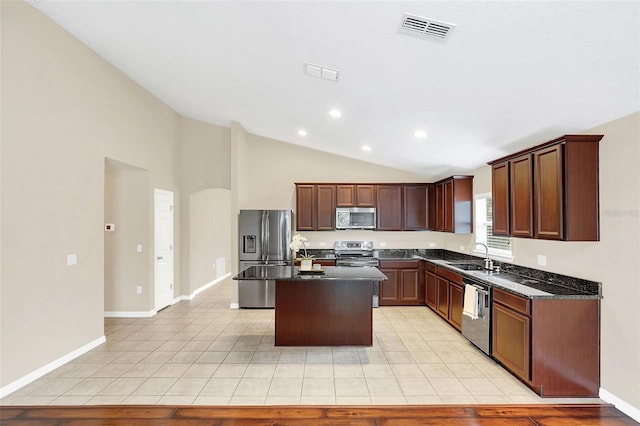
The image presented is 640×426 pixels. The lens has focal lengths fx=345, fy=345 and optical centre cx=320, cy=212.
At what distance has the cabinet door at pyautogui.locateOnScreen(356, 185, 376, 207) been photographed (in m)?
6.54

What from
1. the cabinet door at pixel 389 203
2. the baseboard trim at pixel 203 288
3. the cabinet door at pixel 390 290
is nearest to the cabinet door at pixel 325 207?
the cabinet door at pixel 389 203

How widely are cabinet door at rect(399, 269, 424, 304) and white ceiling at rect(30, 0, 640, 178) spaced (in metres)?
2.16

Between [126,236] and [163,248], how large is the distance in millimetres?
704

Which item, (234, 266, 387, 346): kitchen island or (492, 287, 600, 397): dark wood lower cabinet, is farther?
(234, 266, 387, 346): kitchen island

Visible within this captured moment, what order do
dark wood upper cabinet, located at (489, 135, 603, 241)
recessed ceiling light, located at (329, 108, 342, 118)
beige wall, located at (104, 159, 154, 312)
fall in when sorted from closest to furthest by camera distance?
dark wood upper cabinet, located at (489, 135, 603, 241), recessed ceiling light, located at (329, 108, 342, 118), beige wall, located at (104, 159, 154, 312)

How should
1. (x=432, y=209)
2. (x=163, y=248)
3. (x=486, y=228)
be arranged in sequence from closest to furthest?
(x=486, y=228) < (x=163, y=248) < (x=432, y=209)

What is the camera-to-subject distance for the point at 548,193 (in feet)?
10.4

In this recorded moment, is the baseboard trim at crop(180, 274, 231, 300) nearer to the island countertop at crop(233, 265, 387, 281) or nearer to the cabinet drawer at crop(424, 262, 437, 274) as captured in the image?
the island countertop at crop(233, 265, 387, 281)

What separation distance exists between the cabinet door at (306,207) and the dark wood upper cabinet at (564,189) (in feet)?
12.4

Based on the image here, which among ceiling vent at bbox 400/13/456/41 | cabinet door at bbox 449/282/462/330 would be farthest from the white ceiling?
cabinet door at bbox 449/282/462/330

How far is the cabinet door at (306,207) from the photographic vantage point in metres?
6.54

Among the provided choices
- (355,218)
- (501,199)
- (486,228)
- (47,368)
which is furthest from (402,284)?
(47,368)

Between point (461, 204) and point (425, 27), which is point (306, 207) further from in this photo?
point (425, 27)

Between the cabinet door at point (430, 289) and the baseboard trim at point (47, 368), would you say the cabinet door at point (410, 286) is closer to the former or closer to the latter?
the cabinet door at point (430, 289)
